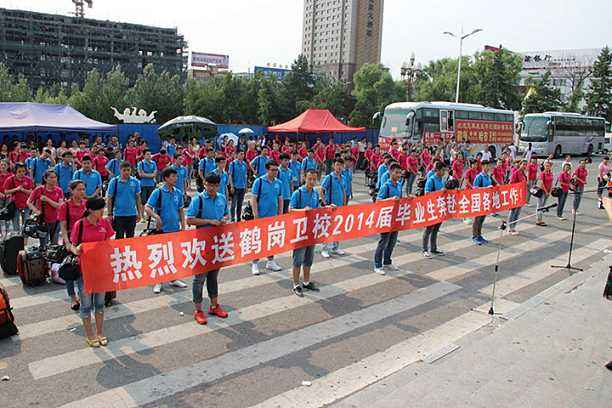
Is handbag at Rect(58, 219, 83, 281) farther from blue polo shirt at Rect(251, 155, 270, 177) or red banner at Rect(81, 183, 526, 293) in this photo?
blue polo shirt at Rect(251, 155, 270, 177)

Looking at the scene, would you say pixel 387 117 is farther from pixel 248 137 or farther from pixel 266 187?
pixel 266 187

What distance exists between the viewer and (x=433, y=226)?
38.9 feet

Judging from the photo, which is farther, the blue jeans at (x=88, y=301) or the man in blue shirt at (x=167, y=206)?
the man in blue shirt at (x=167, y=206)

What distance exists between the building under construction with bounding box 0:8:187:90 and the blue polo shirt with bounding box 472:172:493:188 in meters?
103

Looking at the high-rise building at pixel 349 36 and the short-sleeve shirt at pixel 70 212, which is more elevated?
the high-rise building at pixel 349 36

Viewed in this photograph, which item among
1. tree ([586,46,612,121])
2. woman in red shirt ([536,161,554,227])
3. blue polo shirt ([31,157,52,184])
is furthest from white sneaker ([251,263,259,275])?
tree ([586,46,612,121])

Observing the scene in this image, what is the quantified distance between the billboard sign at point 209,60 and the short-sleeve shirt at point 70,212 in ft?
465

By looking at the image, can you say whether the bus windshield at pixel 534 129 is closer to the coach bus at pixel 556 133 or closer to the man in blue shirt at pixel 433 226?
the coach bus at pixel 556 133

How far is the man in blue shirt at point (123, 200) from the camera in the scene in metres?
9.42

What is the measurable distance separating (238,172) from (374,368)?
7.79 metres

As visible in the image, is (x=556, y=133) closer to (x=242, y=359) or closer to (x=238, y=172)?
(x=238, y=172)

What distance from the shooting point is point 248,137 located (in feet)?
113

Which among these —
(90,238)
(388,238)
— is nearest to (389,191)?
(388,238)

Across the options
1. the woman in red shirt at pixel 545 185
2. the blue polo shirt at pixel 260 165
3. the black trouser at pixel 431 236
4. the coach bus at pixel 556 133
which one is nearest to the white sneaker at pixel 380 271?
the black trouser at pixel 431 236
